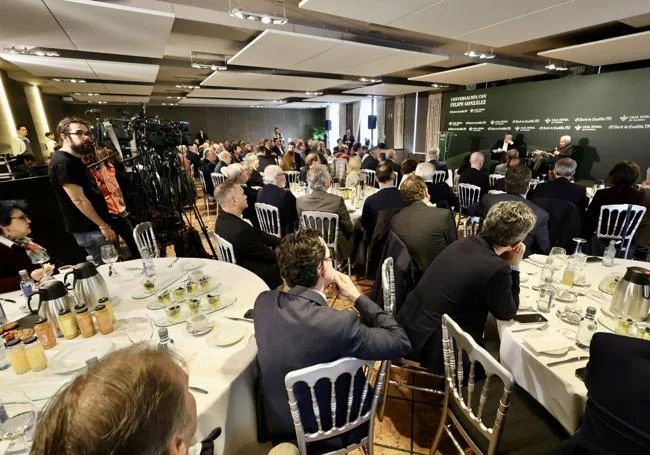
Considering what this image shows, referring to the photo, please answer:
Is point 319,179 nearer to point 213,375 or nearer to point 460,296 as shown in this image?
point 460,296

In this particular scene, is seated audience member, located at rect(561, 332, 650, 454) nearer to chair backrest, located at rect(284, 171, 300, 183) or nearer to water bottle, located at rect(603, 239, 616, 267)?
water bottle, located at rect(603, 239, 616, 267)

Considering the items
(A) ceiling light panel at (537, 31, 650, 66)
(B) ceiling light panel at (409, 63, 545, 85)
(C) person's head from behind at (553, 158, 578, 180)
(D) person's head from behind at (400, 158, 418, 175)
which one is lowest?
(D) person's head from behind at (400, 158, 418, 175)

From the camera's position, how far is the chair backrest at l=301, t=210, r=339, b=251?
10.5 feet

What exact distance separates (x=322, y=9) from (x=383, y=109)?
34.3ft

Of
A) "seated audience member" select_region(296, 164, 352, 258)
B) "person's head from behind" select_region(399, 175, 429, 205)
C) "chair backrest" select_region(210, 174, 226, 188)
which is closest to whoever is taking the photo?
"person's head from behind" select_region(399, 175, 429, 205)

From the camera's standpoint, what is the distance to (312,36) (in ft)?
12.9

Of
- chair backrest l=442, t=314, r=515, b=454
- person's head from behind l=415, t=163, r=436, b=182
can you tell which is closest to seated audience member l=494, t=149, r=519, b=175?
person's head from behind l=415, t=163, r=436, b=182

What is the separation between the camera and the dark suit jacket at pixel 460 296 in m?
1.51

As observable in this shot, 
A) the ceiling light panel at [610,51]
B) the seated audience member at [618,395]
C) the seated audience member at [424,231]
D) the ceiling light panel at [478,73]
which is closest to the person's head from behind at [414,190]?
the seated audience member at [424,231]

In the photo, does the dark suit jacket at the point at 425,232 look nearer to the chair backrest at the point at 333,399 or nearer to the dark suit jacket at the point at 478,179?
the chair backrest at the point at 333,399

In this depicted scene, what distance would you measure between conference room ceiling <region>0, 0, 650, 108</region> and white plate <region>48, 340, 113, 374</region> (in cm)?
293

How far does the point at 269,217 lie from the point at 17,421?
280 cm

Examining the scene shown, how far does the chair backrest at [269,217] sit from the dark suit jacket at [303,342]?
235 centimetres

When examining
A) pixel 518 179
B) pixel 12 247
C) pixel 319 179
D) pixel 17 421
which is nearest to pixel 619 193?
pixel 518 179
